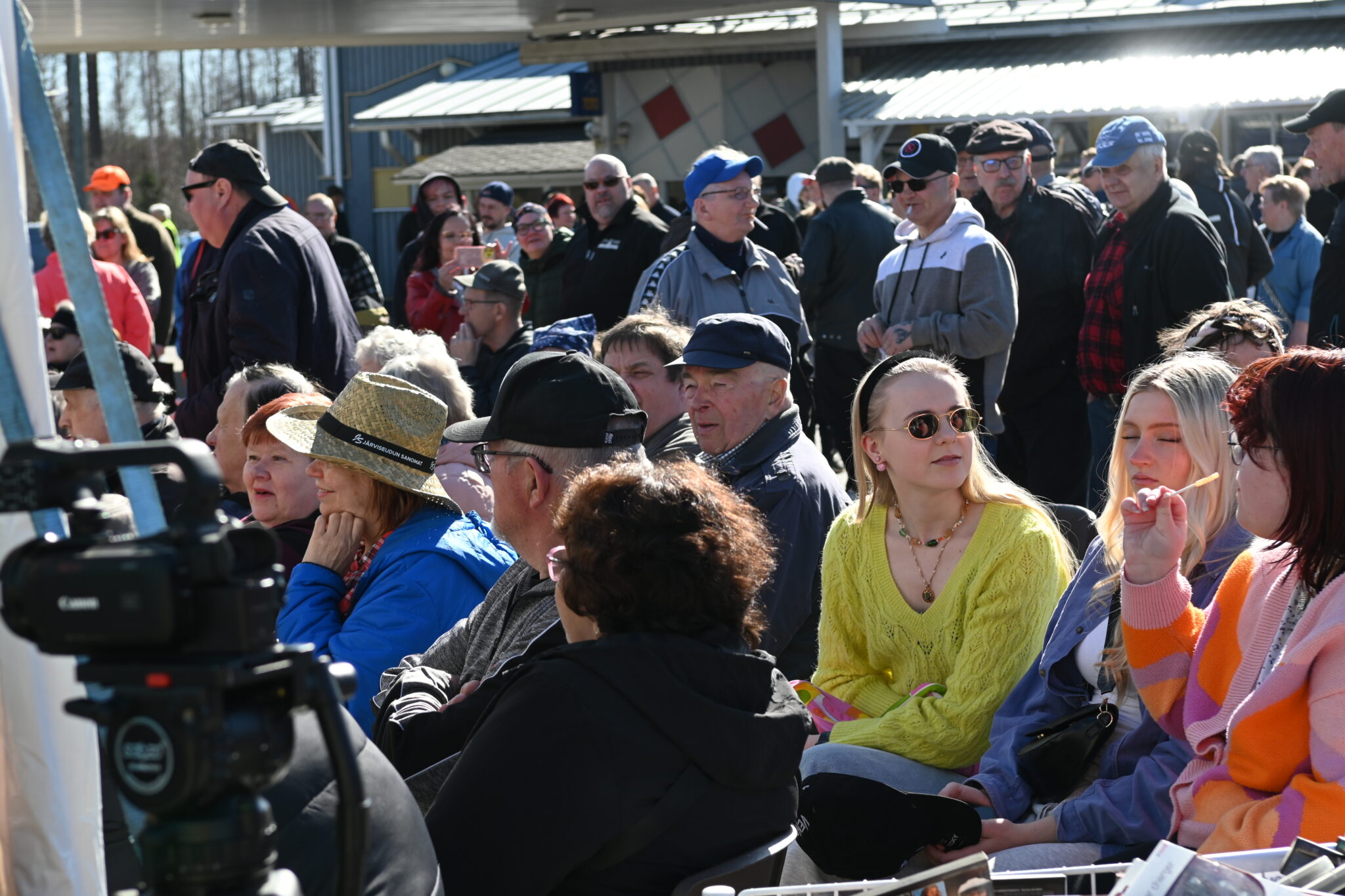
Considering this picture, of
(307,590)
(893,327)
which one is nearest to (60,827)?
(307,590)

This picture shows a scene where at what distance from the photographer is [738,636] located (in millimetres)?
2266

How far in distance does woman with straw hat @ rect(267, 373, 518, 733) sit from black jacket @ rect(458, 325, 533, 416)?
296cm

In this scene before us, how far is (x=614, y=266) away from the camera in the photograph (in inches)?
318

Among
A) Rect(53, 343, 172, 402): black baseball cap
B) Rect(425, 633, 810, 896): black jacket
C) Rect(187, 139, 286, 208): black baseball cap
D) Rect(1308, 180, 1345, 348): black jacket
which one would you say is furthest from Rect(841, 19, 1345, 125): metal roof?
Rect(425, 633, 810, 896): black jacket

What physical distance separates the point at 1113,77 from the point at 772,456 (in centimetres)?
1421

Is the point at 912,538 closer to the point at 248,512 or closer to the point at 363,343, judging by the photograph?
the point at 248,512

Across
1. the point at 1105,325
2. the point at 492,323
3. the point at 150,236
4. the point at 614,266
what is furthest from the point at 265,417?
the point at 150,236

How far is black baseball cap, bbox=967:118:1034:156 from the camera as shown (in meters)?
6.45

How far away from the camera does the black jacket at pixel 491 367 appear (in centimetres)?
663

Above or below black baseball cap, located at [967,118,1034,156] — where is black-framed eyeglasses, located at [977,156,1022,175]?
below

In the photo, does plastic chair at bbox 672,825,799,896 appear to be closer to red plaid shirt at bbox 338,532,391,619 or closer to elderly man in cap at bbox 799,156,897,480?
red plaid shirt at bbox 338,532,391,619

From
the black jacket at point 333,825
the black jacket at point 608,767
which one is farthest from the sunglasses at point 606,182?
the black jacket at point 333,825

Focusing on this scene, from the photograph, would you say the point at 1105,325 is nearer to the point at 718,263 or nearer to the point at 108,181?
the point at 718,263

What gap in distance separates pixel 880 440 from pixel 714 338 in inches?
32.2
